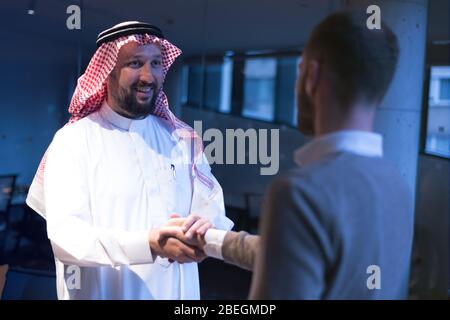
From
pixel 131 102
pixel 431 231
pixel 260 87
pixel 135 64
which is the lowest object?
pixel 431 231

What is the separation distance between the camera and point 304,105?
1133mm

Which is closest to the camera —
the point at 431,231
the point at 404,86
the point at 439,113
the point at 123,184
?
the point at 123,184

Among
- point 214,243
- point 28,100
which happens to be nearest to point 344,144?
point 214,243

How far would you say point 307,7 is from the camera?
8.45 feet

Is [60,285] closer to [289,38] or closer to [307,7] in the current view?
[307,7]

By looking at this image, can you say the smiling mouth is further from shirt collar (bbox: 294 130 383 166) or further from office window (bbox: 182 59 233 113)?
shirt collar (bbox: 294 130 383 166)

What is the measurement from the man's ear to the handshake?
0.60 meters

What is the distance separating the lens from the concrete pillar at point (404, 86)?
2.23m

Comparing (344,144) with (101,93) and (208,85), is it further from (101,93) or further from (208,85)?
(208,85)

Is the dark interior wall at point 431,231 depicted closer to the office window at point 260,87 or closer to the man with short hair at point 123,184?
the office window at point 260,87

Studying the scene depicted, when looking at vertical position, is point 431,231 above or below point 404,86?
below

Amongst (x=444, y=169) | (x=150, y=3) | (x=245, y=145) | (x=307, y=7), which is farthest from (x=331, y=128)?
(x=444, y=169)

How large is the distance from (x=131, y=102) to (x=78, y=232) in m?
0.44

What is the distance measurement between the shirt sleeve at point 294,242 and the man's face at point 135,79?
2.86 ft
